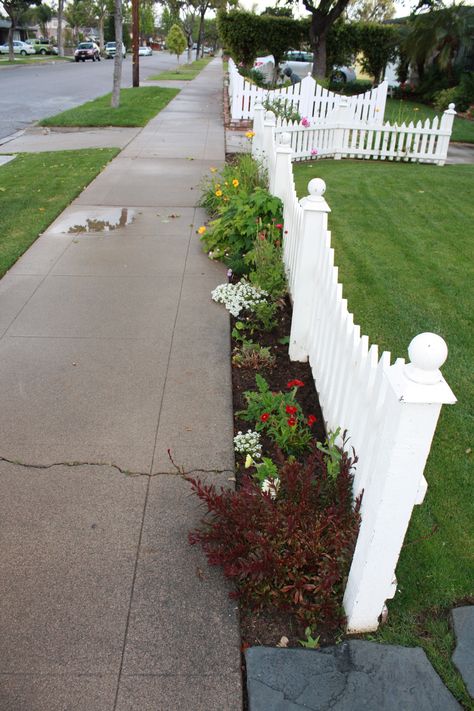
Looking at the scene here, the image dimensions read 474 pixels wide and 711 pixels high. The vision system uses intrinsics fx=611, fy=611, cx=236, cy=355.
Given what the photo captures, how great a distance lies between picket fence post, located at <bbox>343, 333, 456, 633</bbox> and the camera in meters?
1.90

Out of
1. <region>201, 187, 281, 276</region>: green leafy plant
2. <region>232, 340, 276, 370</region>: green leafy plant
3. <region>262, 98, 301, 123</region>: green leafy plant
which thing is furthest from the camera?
<region>262, 98, 301, 123</region>: green leafy plant

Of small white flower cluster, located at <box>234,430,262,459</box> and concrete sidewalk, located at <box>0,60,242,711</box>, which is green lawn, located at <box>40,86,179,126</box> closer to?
concrete sidewalk, located at <box>0,60,242,711</box>

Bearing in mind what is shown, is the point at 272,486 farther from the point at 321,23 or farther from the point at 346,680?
the point at 321,23

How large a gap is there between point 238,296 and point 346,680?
3564 millimetres

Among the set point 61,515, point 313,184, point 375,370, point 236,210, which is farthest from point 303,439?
point 236,210

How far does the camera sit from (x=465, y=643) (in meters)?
2.37

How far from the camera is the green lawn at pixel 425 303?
2.59 meters

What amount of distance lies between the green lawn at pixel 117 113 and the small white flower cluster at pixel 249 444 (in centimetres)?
1372

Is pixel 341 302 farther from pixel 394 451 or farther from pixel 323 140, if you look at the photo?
pixel 323 140

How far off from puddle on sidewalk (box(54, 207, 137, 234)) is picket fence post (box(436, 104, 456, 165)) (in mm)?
6856

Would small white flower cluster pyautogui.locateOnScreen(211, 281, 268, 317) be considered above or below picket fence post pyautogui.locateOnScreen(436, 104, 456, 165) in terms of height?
below

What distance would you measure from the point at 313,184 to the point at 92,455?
6.98 feet

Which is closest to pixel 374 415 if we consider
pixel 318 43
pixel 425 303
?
pixel 425 303

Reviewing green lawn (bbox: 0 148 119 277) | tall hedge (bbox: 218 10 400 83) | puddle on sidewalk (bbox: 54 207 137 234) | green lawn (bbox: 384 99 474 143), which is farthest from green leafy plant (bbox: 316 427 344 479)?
tall hedge (bbox: 218 10 400 83)
